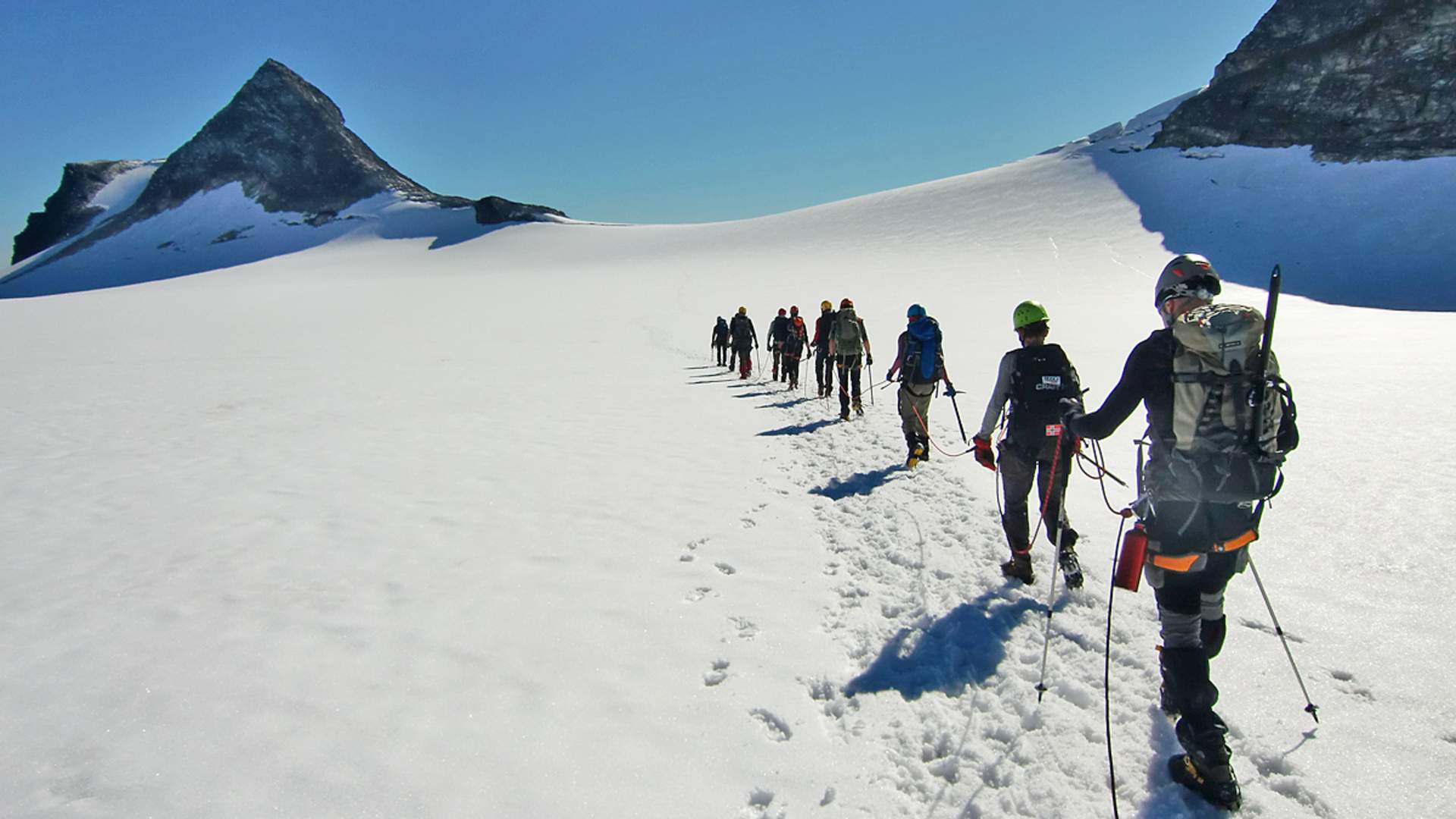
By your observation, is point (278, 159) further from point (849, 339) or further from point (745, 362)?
point (849, 339)

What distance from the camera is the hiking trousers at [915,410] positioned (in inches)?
337

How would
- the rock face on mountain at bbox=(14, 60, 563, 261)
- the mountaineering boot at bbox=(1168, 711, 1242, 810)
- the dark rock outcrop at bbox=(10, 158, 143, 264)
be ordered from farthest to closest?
the dark rock outcrop at bbox=(10, 158, 143, 264)
the rock face on mountain at bbox=(14, 60, 563, 261)
the mountaineering boot at bbox=(1168, 711, 1242, 810)

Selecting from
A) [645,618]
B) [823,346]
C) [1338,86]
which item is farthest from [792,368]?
[1338,86]

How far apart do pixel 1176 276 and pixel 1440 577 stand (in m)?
4.09

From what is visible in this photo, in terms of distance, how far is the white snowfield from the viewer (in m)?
3.23

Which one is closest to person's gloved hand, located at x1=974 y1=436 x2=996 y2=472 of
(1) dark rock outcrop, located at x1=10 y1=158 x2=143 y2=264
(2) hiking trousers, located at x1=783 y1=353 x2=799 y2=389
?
(2) hiking trousers, located at x1=783 y1=353 x2=799 y2=389

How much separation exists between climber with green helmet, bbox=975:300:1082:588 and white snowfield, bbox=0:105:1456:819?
434 mm

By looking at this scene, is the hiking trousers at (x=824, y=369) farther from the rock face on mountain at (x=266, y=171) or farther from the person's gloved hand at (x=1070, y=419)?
the rock face on mountain at (x=266, y=171)

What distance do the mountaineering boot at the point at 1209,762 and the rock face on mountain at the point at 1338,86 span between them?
239 feet

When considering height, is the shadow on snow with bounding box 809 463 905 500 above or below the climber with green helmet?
below

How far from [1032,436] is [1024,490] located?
1.58 feet

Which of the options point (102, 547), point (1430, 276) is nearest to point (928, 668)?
point (102, 547)

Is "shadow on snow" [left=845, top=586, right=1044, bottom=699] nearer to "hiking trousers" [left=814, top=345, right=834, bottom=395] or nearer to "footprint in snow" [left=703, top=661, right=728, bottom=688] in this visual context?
"footprint in snow" [left=703, top=661, right=728, bottom=688]

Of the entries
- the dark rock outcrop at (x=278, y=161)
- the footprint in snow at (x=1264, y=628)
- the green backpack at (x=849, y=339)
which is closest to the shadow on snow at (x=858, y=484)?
the green backpack at (x=849, y=339)
